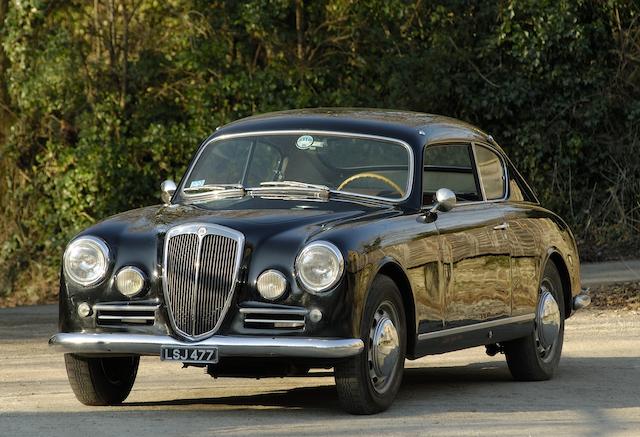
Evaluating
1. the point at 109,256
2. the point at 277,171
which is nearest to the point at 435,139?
the point at 277,171

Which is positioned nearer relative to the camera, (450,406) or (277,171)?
(450,406)

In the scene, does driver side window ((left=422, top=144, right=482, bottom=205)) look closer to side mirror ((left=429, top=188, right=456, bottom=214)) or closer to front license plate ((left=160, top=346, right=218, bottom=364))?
side mirror ((left=429, top=188, right=456, bottom=214))

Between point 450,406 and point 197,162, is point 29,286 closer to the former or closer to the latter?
point 197,162

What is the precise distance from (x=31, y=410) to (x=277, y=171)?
2151 millimetres

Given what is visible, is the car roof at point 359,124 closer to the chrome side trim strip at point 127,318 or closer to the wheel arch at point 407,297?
the wheel arch at point 407,297

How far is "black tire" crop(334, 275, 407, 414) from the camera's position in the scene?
27.2 ft

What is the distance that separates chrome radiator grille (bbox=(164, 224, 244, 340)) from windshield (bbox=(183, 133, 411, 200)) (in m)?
1.16

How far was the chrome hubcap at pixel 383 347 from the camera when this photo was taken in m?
8.52

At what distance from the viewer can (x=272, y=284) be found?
8.23 metres

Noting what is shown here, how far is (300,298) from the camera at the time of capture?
8.22 metres

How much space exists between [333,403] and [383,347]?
31.0 inches

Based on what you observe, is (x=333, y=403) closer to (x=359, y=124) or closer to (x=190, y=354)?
(x=190, y=354)

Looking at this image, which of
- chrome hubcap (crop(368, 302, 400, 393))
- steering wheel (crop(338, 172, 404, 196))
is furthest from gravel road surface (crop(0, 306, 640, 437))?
steering wheel (crop(338, 172, 404, 196))

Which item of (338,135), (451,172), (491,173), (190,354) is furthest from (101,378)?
(491,173)
